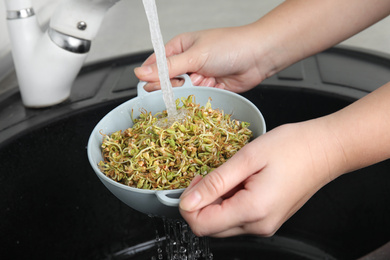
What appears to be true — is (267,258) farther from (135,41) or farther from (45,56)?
(135,41)

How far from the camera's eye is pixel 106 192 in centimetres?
91

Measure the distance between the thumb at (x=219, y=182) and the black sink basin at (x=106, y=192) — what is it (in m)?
0.36

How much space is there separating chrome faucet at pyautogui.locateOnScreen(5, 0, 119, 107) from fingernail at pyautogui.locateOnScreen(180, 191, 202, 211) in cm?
38

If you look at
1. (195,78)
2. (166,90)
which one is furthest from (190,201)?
(195,78)

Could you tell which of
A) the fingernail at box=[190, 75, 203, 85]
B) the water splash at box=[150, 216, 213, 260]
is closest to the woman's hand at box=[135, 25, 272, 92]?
the fingernail at box=[190, 75, 203, 85]

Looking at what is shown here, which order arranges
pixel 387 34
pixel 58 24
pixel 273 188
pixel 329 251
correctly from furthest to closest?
1. pixel 387 34
2. pixel 329 251
3. pixel 58 24
4. pixel 273 188

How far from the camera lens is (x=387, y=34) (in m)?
1.21

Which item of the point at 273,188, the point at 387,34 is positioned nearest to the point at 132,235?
the point at 273,188

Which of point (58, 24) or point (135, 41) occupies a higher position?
point (58, 24)

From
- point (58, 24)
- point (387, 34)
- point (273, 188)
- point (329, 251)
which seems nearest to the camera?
point (273, 188)

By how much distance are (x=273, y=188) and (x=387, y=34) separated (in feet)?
2.78

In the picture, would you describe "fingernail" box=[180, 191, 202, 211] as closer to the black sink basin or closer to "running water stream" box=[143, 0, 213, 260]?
"running water stream" box=[143, 0, 213, 260]

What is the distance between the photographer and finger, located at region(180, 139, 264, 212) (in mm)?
518

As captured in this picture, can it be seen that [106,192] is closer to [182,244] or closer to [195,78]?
[182,244]
